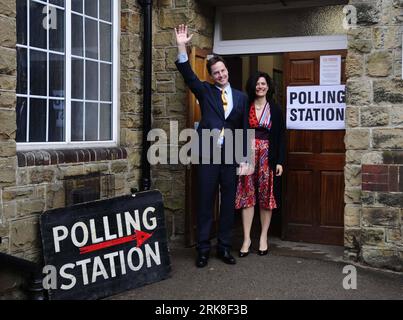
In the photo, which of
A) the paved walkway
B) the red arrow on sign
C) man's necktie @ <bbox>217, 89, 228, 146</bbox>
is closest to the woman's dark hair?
man's necktie @ <bbox>217, 89, 228, 146</bbox>

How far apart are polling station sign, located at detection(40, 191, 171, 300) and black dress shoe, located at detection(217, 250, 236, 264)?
66 centimetres

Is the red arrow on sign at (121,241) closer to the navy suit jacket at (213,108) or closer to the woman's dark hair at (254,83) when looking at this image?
the navy suit jacket at (213,108)

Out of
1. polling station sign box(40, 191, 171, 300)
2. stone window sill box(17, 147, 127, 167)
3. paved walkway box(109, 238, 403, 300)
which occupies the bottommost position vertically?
paved walkway box(109, 238, 403, 300)

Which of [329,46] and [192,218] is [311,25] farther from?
[192,218]

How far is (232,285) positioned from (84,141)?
1880 millimetres

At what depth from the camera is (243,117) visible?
18.0ft

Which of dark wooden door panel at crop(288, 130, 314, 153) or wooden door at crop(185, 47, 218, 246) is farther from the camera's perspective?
dark wooden door panel at crop(288, 130, 314, 153)

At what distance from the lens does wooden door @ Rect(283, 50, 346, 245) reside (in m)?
6.23

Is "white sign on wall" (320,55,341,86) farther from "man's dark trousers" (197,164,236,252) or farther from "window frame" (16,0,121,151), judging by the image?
"window frame" (16,0,121,151)

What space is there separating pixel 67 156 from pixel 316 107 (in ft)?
9.09

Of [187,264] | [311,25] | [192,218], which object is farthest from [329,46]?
[187,264]

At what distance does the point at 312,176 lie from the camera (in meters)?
6.34
